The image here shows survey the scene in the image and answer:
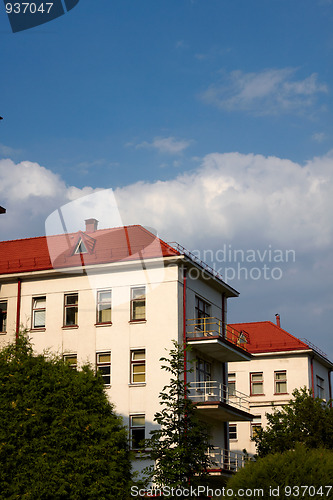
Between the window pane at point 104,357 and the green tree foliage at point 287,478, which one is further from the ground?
the window pane at point 104,357

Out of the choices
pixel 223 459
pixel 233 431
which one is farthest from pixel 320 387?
pixel 223 459

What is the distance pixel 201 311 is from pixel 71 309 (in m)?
6.72

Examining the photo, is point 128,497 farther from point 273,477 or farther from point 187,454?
point 273,477

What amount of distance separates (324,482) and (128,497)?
12.1m

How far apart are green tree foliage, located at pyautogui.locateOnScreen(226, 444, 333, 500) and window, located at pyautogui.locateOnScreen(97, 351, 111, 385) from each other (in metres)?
19.0

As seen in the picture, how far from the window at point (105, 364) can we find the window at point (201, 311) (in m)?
4.81

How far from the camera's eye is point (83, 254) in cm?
4081

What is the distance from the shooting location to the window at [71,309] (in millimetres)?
39750

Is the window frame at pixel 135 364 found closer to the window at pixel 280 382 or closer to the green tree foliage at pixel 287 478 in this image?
the green tree foliage at pixel 287 478

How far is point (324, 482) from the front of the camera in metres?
18.6

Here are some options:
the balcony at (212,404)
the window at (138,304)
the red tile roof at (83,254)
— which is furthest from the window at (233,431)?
the red tile roof at (83,254)

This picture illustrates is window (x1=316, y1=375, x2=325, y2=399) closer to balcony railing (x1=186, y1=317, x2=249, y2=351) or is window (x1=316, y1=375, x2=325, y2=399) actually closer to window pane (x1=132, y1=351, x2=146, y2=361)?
balcony railing (x1=186, y1=317, x2=249, y2=351)

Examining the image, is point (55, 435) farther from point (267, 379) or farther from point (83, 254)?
point (267, 379)

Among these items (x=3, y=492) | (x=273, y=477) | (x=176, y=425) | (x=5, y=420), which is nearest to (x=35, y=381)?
(x=5, y=420)
